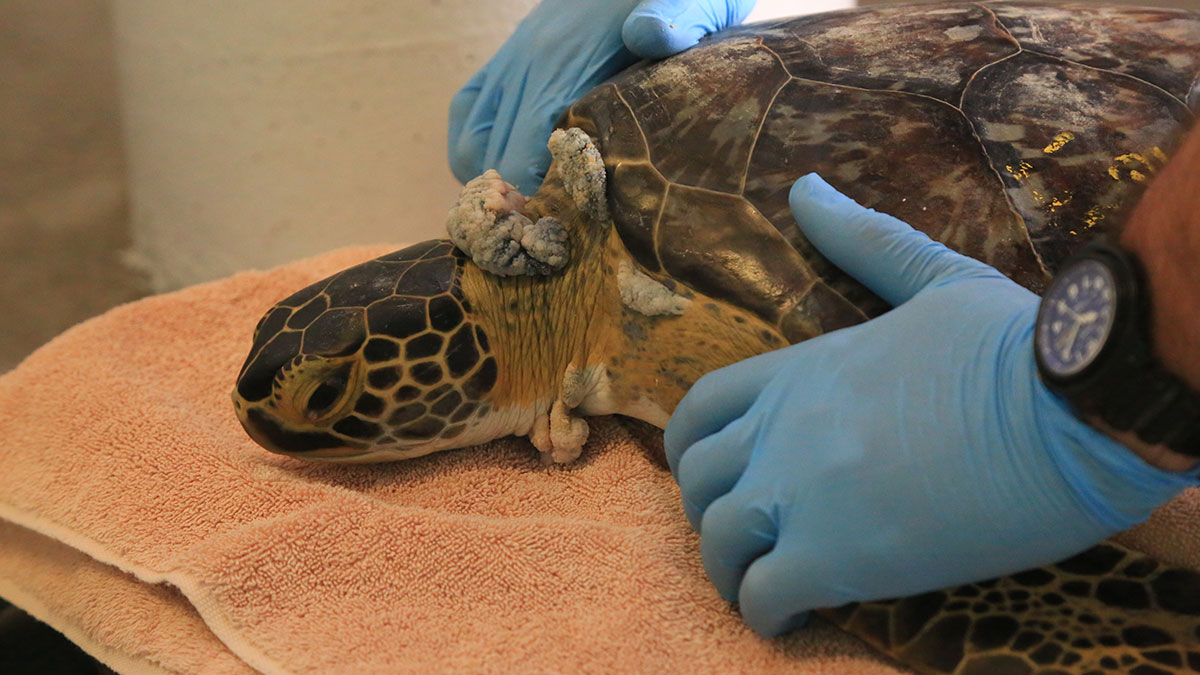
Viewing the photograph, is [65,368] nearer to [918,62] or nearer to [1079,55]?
[918,62]

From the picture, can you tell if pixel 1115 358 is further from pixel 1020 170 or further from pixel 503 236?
pixel 503 236

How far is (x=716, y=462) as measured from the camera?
685mm

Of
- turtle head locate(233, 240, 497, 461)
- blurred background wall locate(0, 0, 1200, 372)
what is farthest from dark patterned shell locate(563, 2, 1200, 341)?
blurred background wall locate(0, 0, 1200, 372)

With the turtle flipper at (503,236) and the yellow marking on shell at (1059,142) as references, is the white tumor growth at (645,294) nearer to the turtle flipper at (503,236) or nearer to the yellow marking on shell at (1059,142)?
the turtle flipper at (503,236)

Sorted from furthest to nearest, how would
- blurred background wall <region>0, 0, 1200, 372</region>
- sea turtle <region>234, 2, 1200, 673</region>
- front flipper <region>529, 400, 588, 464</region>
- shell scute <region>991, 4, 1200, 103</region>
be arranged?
blurred background wall <region>0, 0, 1200, 372</region>, front flipper <region>529, 400, 588, 464</region>, shell scute <region>991, 4, 1200, 103</region>, sea turtle <region>234, 2, 1200, 673</region>

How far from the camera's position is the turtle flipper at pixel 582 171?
2.92ft

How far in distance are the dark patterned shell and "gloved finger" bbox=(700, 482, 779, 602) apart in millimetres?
178

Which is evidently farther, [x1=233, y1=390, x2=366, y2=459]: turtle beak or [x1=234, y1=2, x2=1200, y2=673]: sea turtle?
[x1=233, y1=390, x2=366, y2=459]: turtle beak

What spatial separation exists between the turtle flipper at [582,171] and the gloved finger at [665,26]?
142 millimetres

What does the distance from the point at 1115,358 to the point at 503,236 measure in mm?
605

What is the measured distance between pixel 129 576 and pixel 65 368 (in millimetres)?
411

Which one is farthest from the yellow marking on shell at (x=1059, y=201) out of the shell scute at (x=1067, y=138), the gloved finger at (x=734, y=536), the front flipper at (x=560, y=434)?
the front flipper at (x=560, y=434)

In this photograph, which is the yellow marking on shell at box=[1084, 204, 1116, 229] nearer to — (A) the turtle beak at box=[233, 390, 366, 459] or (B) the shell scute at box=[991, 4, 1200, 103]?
(B) the shell scute at box=[991, 4, 1200, 103]

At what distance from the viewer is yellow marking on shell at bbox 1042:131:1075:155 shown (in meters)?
0.76
